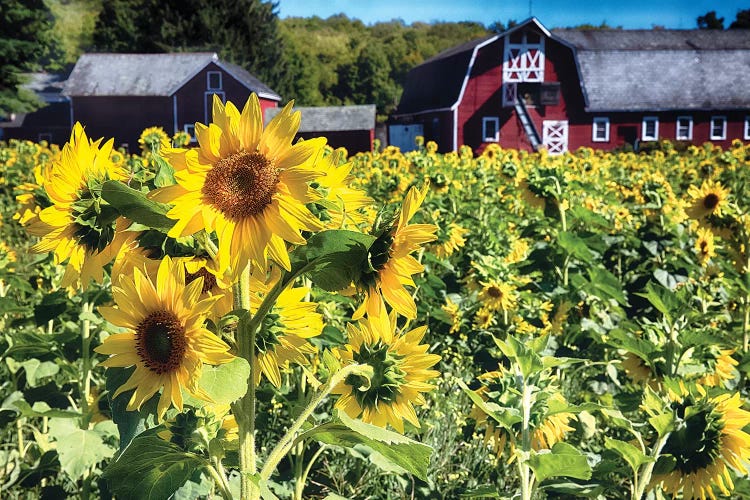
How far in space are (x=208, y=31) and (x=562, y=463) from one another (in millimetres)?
43667

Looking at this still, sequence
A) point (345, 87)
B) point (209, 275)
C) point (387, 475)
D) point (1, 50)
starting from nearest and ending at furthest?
point (209, 275) → point (387, 475) → point (1, 50) → point (345, 87)

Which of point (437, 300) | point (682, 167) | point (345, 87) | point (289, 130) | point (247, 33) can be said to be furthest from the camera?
point (345, 87)

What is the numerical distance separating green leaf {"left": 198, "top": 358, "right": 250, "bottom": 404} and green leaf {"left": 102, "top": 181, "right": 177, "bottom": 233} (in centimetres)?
20

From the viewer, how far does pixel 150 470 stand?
1.20 m

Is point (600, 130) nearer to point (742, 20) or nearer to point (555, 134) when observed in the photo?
point (555, 134)

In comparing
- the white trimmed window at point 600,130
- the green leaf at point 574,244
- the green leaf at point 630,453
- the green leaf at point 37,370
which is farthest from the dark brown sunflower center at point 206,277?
the white trimmed window at point 600,130

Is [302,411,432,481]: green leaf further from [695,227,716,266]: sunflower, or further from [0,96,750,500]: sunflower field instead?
[695,227,716,266]: sunflower

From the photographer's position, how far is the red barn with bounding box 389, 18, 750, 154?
1095 inches

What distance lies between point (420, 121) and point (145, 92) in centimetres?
1136

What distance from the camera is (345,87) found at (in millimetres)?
69562

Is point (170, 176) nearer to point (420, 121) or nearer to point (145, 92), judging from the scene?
point (420, 121)

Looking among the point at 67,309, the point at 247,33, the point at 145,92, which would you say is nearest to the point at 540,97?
the point at 145,92

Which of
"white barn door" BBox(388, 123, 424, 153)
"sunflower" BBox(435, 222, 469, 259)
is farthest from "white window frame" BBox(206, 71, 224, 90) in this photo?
"sunflower" BBox(435, 222, 469, 259)

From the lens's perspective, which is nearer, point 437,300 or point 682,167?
point 437,300
